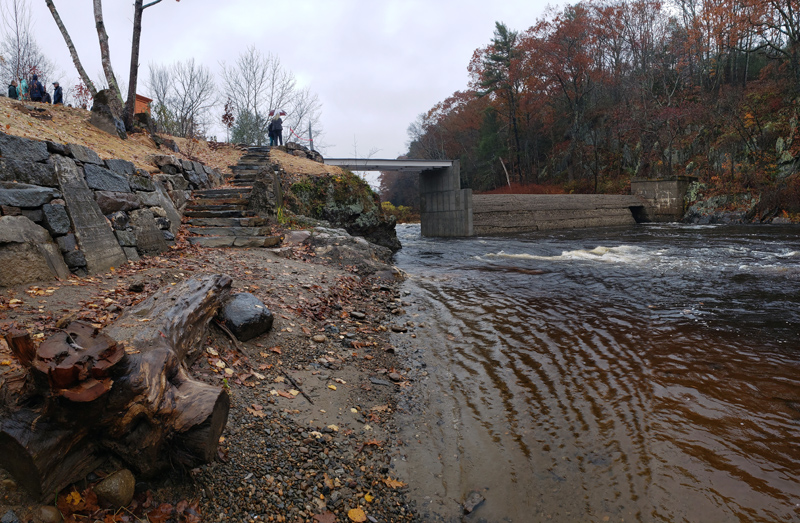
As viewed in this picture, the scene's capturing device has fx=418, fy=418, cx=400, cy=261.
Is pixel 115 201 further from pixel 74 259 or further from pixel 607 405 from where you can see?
pixel 607 405

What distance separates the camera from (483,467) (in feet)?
9.94

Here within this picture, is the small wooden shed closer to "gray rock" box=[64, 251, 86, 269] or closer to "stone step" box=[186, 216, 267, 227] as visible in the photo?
"stone step" box=[186, 216, 267, 227]

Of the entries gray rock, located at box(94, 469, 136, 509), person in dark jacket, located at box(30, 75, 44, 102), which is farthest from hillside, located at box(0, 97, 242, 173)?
gray rock, located at box(94, 469, 136, 509)

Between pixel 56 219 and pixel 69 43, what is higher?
pixel 69 43

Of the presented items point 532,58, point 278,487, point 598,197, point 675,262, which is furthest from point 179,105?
point 278,487

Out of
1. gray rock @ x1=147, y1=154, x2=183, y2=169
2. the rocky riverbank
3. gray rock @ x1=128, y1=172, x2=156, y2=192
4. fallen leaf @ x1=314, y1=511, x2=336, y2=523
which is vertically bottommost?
fallen leaf @ x1=314, y1=511, x2=336, y2=523

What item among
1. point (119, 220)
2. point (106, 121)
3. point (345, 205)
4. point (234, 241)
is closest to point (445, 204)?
point (345, 205)

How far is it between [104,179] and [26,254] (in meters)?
2.35

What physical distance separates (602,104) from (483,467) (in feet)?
136

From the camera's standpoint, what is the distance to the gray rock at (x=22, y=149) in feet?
15.8

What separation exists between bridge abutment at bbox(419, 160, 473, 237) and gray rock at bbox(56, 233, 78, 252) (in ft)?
75.4

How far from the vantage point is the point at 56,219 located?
16.2 ft

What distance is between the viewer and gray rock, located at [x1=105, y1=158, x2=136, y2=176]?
264 inches

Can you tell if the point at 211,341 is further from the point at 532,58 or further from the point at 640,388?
the point at 532,58
